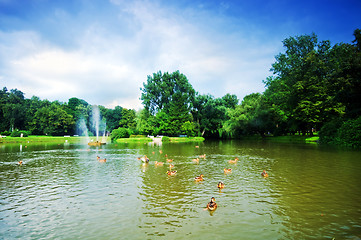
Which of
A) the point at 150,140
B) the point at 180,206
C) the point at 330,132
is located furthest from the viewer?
the point at 150,140

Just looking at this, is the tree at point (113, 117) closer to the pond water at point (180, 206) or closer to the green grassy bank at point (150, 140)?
the green grassy bank at point (150, 140)

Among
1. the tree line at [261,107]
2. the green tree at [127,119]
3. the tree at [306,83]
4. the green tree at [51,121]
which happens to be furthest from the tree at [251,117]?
the green tree at [51,121]

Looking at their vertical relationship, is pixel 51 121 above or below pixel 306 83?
below

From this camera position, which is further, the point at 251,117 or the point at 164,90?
the point at 164,90

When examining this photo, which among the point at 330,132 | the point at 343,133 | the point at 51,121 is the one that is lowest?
the point at 343,133

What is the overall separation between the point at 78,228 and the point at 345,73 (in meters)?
42.7

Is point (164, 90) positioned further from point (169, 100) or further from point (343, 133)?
point (343, 133)

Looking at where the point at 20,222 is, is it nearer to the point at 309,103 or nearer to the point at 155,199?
the point at 155,199

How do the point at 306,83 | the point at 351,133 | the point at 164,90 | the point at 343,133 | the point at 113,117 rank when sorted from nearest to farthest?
the point at 351,133, the point at 343,133, the point at 306,83, the point at 164,90, the point at 113,117

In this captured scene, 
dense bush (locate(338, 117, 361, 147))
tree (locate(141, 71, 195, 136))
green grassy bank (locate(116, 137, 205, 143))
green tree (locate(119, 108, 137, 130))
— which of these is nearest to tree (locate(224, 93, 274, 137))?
green grassy bank (locate(116, 137, 205, 143))

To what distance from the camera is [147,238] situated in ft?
23.0

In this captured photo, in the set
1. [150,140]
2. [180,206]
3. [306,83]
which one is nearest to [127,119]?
[150,140]

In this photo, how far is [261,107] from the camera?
2825 inches

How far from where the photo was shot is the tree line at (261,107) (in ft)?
128
